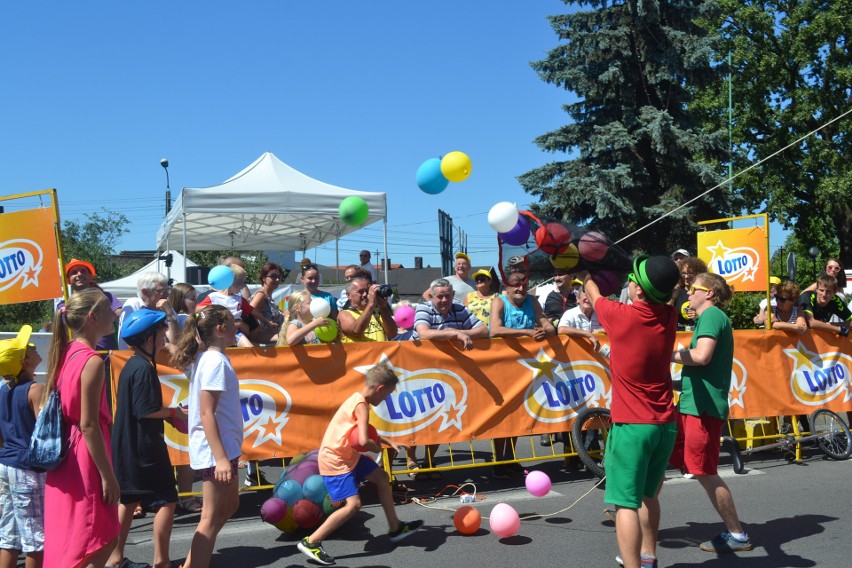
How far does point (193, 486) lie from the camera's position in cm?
762

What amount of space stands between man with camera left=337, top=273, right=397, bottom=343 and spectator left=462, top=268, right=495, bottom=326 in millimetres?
1091

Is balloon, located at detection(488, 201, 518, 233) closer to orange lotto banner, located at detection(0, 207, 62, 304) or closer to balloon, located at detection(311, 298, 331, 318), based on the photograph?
balloon, located at detection(311, 298, 331, 318)

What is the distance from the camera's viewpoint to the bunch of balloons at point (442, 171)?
7840mm

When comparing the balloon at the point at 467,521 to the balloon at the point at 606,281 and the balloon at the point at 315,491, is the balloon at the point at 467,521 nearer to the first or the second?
the balloon at the point at 315,491

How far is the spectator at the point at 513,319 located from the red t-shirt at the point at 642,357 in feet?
9.60

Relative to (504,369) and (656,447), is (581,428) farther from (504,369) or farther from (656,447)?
(656,447)

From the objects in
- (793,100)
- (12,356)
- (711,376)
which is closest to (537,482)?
(711,376)

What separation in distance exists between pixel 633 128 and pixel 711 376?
1768cm

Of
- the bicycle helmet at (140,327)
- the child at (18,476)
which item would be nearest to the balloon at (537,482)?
the bicycle helmet at (140,327)

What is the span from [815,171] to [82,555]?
35170 millimetres

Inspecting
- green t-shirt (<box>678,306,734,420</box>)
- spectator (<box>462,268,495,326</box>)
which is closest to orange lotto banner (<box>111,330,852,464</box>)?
spectator (<box>462,268,495,326</box>)

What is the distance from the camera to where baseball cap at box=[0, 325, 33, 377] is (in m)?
4.41

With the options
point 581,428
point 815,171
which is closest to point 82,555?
point 581,428

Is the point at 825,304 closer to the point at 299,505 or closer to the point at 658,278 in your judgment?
the point at 658,278
